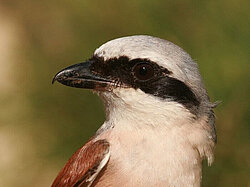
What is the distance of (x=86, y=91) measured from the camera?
6523 millimetres

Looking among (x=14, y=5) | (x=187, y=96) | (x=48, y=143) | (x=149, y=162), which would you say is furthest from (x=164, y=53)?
(x=14, y=5)

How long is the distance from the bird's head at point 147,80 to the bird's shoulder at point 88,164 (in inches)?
9.7

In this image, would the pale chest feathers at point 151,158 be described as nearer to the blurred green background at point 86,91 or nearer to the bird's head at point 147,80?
the bird's head at point 147,80

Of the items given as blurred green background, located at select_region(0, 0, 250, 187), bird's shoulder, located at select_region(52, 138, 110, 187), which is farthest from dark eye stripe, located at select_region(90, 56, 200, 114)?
blurred green background, located at select_region(0, 0, 250, 187)

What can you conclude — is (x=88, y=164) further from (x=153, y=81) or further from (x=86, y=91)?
(x=86, y=91)

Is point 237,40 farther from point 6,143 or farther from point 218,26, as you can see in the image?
point 6,143

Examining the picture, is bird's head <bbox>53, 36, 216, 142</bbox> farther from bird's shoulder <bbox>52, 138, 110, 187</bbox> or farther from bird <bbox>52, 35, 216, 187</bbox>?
bird's shoulder <bbox>52, 138, 110, 187</bbox>

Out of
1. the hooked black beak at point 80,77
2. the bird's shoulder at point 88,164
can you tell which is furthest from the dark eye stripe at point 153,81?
the bird's shoulder at point 88,164

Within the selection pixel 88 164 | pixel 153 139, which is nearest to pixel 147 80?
pixel 153 139

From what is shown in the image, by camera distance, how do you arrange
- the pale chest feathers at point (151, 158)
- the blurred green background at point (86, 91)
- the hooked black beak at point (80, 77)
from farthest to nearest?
the blurred green background at point (86, 91) < the hooked black beak at point (80, 77) < the pale chest feathers at point (151, 158)

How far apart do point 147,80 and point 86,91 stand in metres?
2.81

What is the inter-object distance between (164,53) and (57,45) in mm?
3506

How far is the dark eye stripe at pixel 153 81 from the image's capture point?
→ 12.3ft

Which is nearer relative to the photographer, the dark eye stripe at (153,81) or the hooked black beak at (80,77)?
the dark eye stripe at (153,81)
